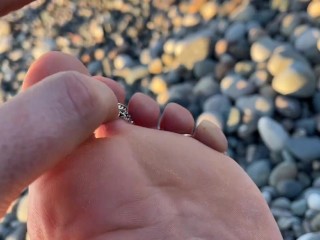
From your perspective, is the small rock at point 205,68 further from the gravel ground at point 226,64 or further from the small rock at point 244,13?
the small rock at point 244,13

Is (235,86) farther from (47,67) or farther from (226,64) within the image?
(47,67)

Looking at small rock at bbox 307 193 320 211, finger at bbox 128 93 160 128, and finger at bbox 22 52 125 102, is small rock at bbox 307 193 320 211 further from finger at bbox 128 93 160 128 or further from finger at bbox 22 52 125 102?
finger at bbox 22 52 125 102

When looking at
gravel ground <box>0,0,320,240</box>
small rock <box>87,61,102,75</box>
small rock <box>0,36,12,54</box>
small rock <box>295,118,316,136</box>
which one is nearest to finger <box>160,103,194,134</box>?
gravel ground <box>0,0,320,240</box>

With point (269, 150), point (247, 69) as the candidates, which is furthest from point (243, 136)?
point (247, 69)

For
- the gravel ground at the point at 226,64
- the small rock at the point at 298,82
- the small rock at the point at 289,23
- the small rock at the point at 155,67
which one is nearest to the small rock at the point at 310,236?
the gravel ground at the point at 226,64

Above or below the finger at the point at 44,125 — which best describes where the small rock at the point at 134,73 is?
below

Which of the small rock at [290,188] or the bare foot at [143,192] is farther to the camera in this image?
the small rock at [290,188]
